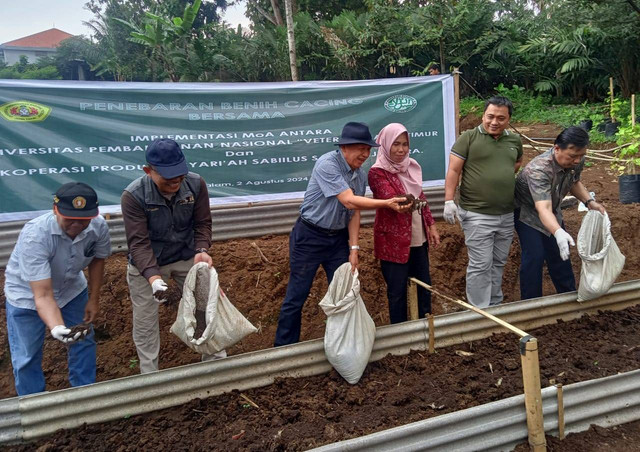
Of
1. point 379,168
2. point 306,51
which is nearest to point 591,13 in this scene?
point 306,51

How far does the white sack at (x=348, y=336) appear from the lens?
9.20ft

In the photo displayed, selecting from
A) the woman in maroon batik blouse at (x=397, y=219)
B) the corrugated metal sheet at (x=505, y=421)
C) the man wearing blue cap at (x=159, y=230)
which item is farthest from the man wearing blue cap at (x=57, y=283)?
the woman in maroon batik blouse at (x=397, y=219)

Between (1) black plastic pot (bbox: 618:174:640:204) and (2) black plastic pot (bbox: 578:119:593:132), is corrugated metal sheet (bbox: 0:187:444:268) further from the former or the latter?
(2) black plastic pot (bbox: 578:119:593:132)

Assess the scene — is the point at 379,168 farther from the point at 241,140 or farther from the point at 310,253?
the point at 241,140

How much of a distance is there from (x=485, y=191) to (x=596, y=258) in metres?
0.85

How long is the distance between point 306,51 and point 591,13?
7563mm

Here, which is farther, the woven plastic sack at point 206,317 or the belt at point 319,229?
the belt at point 319,229

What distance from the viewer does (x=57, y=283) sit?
9.67 ft

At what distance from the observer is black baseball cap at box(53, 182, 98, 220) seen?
2.63m

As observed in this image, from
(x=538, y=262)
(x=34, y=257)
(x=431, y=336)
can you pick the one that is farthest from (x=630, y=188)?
(x=34, y=257)

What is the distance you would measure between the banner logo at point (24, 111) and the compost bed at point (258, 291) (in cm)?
131

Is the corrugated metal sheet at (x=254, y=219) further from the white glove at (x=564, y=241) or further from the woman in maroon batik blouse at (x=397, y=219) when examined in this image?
the white glove at (x=564, y=241)

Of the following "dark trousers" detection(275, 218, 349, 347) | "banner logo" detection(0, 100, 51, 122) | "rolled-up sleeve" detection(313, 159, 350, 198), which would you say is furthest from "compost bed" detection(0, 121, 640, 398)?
"rolled-up sleeve" detection(313, 159, 350, 198)

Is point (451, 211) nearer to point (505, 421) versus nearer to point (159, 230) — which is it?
point (505, 421)
